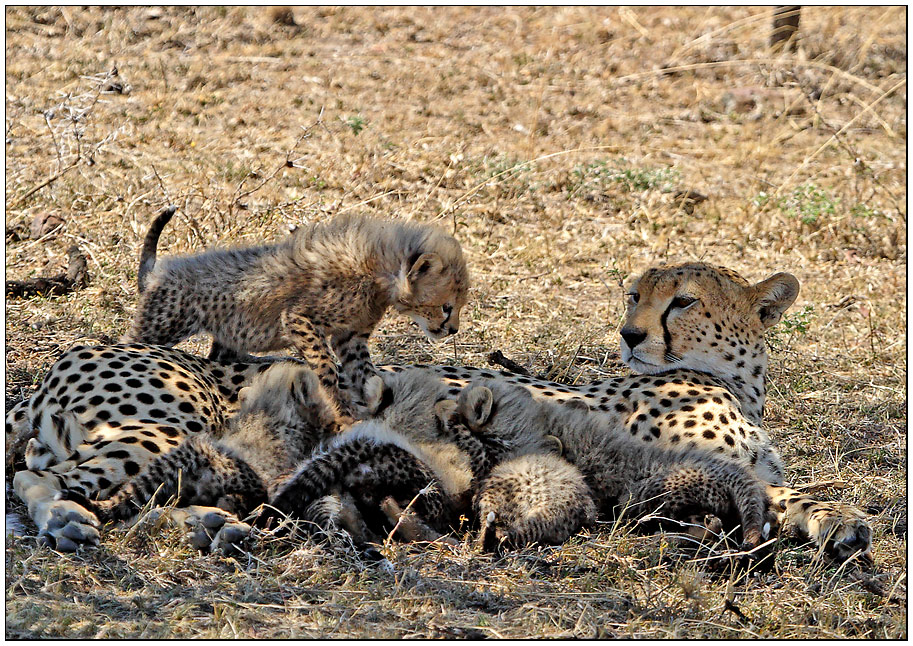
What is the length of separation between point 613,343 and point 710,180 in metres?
2.76

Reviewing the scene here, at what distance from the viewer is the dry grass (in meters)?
2.79

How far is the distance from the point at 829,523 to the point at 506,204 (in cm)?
385

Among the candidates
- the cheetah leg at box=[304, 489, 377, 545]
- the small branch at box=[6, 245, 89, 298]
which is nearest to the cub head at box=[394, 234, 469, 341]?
the cheetah leg at box=[304, 489, 377, 545]

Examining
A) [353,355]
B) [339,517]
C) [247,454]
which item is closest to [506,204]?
[353,355]

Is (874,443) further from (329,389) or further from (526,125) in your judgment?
(526,125)

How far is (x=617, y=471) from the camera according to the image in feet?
11.1

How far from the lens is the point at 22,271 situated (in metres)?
5.51

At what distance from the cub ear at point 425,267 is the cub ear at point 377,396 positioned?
0.63 metres

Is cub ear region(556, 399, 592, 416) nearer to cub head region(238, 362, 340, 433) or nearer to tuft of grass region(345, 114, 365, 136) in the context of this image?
cub head region(238, 362, 340, 433)

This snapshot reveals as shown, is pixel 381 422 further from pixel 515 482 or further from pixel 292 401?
pixel 515 482

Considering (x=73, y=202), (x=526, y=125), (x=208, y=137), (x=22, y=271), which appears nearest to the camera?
(x=22, y=271)

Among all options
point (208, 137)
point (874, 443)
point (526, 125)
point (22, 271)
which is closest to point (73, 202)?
point (22, 271)

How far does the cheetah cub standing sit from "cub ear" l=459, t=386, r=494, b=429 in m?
0.65

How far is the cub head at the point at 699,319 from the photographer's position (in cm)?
380
